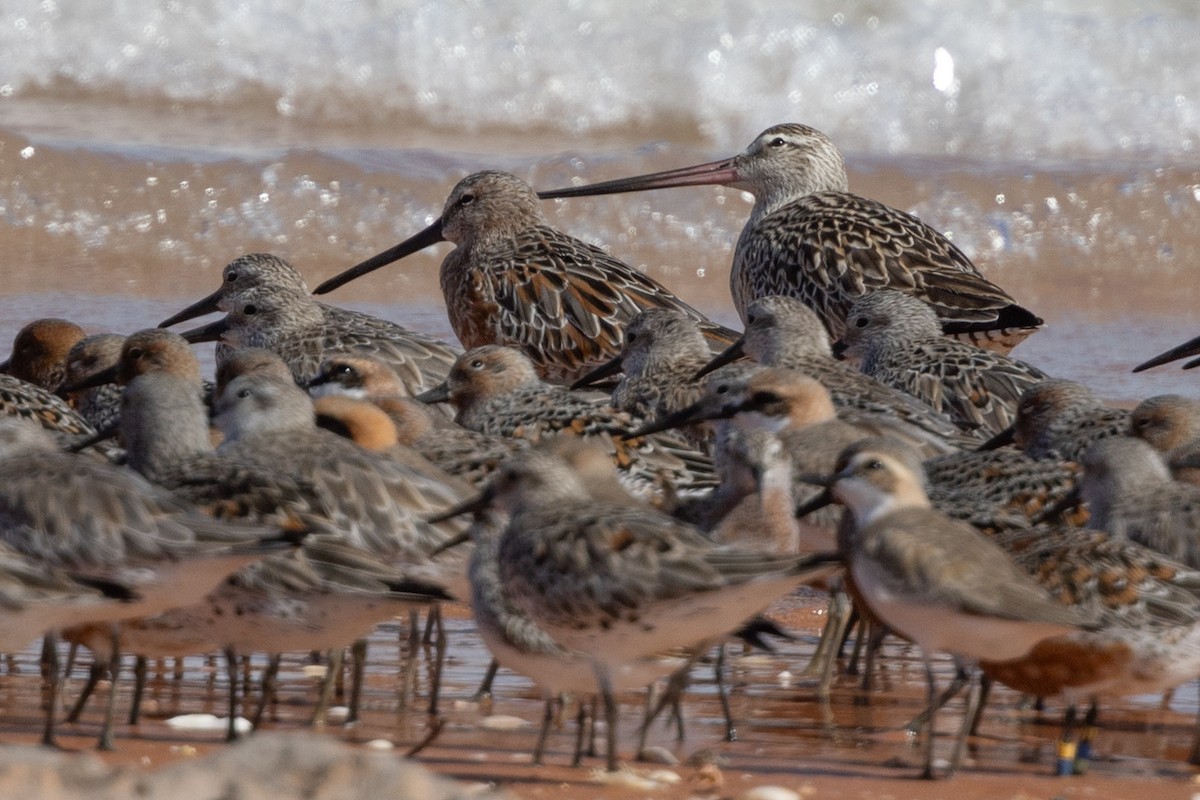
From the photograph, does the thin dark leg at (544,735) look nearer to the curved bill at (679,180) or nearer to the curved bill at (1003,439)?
the curved bill at (1003,439)

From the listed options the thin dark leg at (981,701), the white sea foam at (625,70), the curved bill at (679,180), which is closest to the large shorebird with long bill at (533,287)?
the curved bill at (679,180)

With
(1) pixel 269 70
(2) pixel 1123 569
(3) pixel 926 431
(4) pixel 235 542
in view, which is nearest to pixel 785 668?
(3) pixel 926 431

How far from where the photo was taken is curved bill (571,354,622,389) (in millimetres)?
10031

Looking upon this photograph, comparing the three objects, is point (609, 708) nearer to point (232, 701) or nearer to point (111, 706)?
point (232, 701)

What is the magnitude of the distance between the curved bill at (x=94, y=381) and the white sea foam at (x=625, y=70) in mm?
14183

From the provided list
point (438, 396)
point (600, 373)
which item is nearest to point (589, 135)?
point (600, 373)

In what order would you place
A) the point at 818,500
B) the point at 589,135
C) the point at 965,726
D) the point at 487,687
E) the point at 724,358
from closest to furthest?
1. the point at 965,726
2. the point at 818,500
3. the point at 487,687
4. the point at 724,358
5. the point at 589,135

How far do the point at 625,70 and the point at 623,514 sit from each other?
18.9m

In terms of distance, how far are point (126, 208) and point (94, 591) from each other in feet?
42.1

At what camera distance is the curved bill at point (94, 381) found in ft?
28.0

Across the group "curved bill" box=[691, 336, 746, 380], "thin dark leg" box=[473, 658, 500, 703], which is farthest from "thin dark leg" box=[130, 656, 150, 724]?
"curved bill" box=[691, 336, 746, 380]

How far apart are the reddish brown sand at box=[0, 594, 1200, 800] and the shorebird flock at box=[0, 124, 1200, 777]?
0.12 metres

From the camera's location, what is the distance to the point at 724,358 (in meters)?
9.38

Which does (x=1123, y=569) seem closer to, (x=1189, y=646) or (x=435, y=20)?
(x=1189, y=646)
